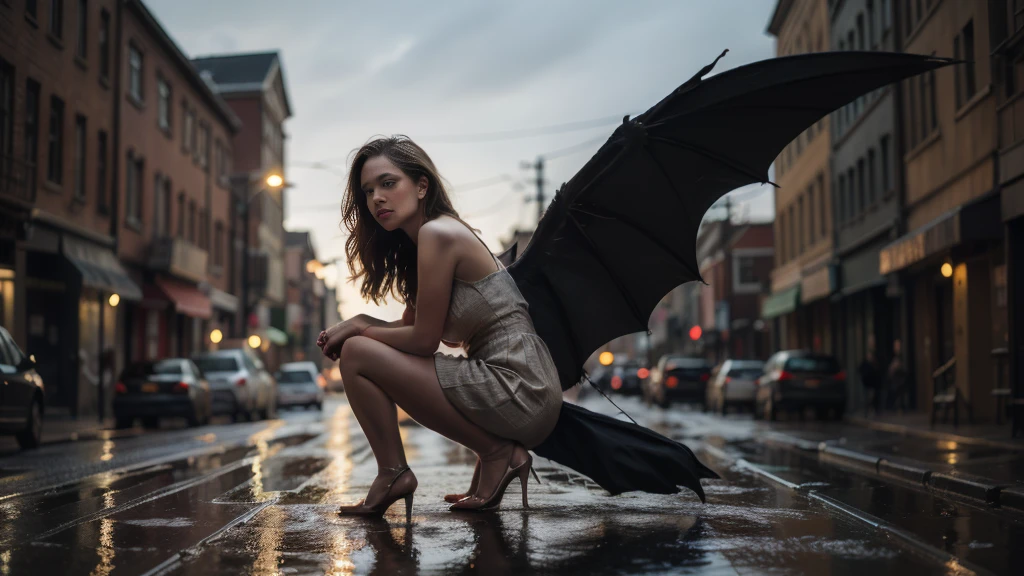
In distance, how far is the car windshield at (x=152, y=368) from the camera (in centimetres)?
2412

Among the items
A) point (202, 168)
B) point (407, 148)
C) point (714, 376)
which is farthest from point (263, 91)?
point (407, 148)

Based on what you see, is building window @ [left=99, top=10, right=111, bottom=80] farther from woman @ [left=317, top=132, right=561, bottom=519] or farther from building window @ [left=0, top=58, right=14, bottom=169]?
woman @ [left=317, top=132, right=561, bottom=519]

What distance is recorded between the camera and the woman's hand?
6.02 metres

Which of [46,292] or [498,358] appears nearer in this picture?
[498,358]

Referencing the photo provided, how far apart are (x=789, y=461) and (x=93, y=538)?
833 cm

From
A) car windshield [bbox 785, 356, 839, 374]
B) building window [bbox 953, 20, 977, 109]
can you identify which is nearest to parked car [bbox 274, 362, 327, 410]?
car windshield [bbox 785, 356, 839, 374]

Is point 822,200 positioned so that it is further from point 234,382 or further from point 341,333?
point 341,333

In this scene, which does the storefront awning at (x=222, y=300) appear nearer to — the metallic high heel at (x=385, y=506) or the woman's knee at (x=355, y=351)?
the metallic high heel at (x=385, y=506)

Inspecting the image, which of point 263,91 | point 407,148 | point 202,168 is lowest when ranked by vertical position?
point 407,148

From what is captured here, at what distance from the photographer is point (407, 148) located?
6.23 meters

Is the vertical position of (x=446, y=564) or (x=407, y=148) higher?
(x=407, y=148)

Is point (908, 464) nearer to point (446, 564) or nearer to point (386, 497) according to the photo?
point (386, 497)

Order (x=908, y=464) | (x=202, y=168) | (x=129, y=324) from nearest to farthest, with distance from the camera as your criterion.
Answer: (x=908, y=464), (x=129, y=324), (x=202, y=168)

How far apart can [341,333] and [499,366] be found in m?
0.77
